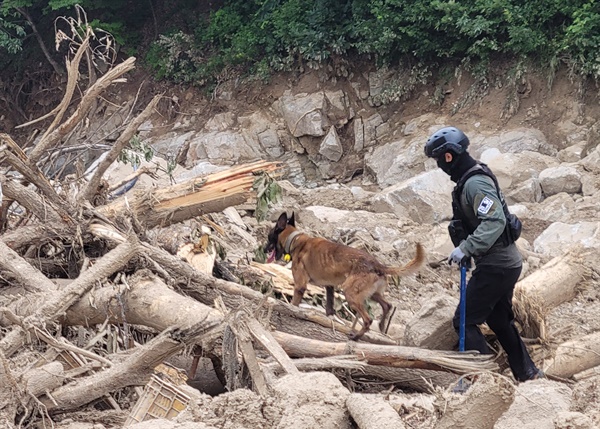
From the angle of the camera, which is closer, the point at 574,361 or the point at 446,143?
the point at 446,143

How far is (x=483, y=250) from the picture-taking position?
5.42m

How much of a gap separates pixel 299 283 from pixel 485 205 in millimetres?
2126

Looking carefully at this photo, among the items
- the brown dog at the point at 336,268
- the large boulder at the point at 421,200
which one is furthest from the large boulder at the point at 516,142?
the brown dog at the point at 336,268

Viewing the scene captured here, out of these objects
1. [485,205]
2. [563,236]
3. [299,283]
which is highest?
[485,205]

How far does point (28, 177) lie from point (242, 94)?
616 inches

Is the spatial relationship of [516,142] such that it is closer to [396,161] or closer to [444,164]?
[396,161]

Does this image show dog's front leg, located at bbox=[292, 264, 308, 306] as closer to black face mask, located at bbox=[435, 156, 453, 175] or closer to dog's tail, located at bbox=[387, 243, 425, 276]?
dog's tail, located at bbox=[387, 243, 425, 276]

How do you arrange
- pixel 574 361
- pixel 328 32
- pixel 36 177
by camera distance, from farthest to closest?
1. pixel 328 32
2. pixel 36 177
3. pixel 574 361

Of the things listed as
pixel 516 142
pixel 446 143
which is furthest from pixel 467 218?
pixel 516 142

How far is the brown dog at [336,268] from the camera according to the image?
252 inches

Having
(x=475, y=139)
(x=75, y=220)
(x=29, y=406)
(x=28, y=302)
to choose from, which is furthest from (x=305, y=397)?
(x=475, y=139)

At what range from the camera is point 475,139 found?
17766 millimetres

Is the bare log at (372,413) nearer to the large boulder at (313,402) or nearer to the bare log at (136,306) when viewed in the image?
the large boulder at (313,402)

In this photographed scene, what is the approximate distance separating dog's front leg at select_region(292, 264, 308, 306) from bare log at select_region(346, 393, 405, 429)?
313 cm
